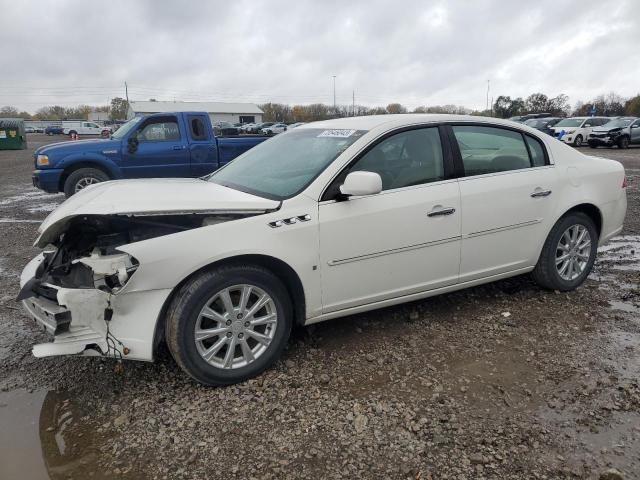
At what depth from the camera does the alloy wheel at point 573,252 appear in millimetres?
4617

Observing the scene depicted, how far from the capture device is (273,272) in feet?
11.1

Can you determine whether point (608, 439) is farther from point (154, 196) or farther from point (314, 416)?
point (154, 196)

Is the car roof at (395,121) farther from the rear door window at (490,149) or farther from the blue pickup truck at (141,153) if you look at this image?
the blue pickup truck at (141,153)

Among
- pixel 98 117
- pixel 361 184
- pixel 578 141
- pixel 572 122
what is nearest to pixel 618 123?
pixel 578 141

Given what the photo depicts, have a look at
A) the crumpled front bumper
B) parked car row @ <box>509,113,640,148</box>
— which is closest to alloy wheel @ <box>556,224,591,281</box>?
the crumpled front bumper

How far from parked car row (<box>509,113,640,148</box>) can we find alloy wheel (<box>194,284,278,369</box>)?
2279 cm

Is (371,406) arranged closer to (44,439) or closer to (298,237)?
(298,237)

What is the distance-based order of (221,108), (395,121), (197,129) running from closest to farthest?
(395,121) → (197,129) → (221,108)

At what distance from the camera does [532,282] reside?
5027 millimetres

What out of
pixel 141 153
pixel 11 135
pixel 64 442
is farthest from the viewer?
pixel 11 135

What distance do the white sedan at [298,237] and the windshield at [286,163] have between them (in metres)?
0.02

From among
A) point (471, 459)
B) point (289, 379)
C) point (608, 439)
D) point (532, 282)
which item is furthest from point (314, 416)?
point (532, 282)

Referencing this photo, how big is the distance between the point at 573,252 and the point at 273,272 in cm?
296

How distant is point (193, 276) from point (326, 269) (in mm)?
885
